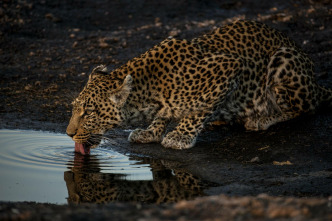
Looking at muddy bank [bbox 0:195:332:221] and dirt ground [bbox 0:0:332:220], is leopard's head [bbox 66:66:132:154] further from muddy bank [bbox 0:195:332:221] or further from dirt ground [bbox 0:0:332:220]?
muddy bank [bbox 0:195:332:221]

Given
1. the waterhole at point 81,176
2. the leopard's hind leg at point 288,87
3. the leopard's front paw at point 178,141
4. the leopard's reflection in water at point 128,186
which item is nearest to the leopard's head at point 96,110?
the waterhole at point 81,176

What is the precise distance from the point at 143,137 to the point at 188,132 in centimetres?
70

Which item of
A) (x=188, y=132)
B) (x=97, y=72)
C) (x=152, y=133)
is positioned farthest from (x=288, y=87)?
(x=97, y=72)

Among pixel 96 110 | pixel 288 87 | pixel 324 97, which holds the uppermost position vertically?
pixel 288 87

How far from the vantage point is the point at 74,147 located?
26.6 feet

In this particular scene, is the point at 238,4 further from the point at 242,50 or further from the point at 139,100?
the point at 139,100

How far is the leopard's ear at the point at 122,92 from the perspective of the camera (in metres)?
7.67

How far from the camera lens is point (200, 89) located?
804cm

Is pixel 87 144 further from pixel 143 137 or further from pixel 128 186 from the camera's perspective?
pixel 128 186

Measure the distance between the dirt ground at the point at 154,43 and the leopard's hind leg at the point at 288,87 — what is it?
0.19 meters

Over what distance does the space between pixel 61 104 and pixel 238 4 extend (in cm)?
865

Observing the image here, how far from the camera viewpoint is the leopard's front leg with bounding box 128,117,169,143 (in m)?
8.37

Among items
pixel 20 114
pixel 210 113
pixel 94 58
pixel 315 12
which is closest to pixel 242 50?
pixel 210 113

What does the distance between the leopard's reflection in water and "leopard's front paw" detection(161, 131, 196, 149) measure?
0.66 m
